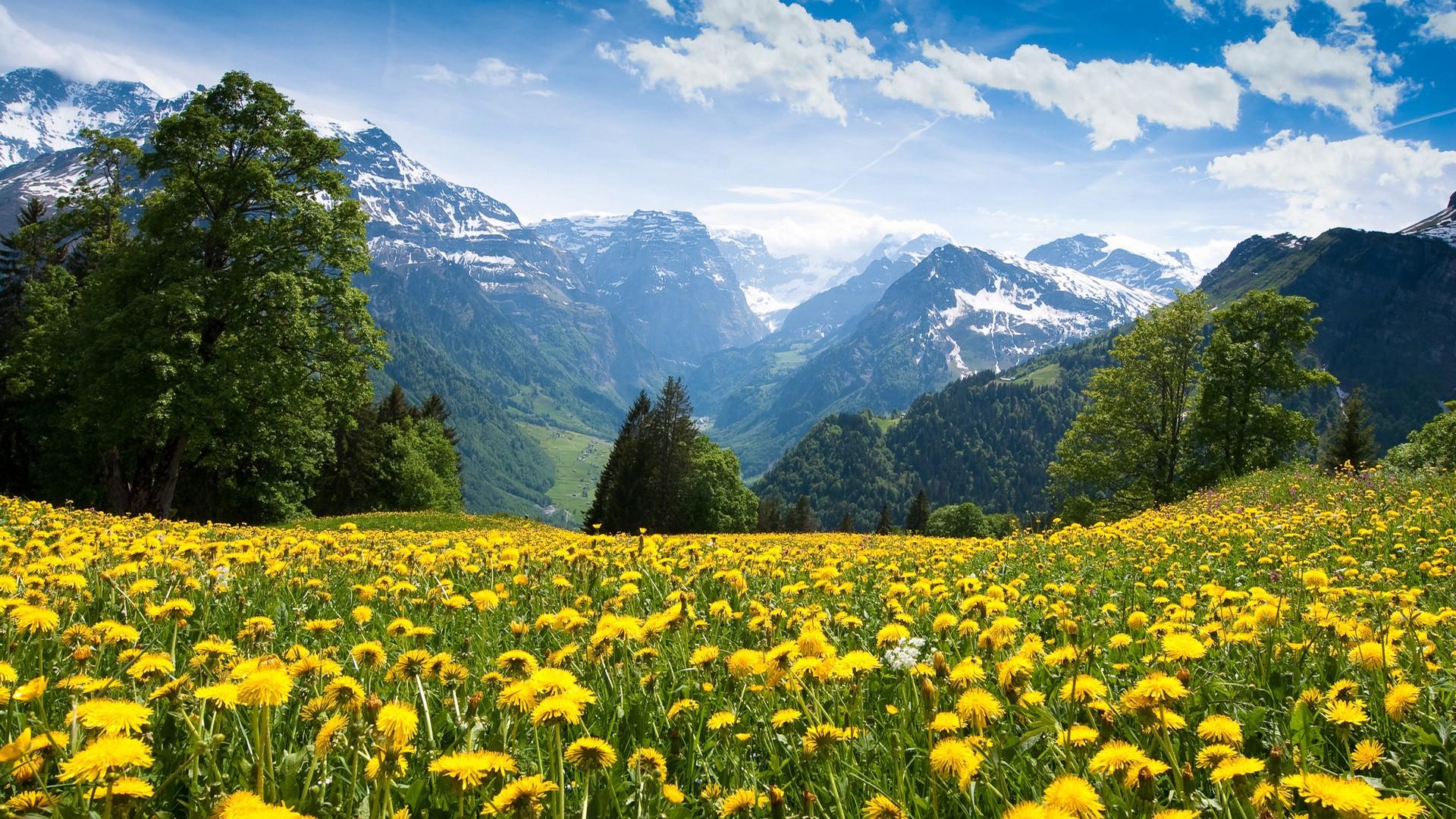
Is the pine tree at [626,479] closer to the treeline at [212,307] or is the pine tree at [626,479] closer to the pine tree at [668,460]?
the pine tree at [668,460]

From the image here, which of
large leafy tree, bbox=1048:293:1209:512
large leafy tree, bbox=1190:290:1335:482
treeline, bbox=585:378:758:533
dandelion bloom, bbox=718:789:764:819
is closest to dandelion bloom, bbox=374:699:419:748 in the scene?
dandelion bloom, bbox=718:789:764:819

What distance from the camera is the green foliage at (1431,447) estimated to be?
85.8 ft

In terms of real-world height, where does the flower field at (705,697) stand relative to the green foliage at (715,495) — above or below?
above

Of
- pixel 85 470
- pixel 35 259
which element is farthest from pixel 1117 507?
pixel 35 259

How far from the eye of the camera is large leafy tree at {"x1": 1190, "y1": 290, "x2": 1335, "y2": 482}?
30.4m

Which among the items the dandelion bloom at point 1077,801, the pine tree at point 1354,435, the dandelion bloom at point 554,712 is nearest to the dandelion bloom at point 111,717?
the dandelion bloom at point 554,712

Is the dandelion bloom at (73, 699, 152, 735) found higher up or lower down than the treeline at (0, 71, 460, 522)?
lower down

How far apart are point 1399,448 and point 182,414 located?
52.2 meters

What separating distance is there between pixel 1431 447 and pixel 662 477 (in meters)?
43.2

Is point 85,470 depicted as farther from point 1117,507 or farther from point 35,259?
point 1117,507

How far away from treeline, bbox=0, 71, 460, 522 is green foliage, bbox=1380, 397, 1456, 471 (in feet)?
121

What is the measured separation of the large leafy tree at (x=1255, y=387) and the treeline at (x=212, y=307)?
1367 inches

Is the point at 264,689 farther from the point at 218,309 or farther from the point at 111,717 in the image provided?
the point at 218,309

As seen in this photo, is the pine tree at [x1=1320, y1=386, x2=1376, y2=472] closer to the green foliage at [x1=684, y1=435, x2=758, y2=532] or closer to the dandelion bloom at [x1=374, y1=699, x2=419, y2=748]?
the green foliage at [x1=684, y1=435, x2=758, y2=532]
